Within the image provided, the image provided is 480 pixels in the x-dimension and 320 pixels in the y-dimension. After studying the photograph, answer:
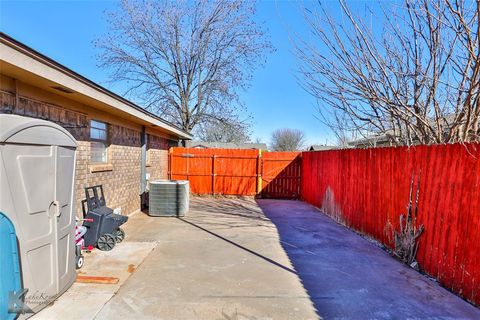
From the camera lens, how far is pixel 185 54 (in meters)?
19.9

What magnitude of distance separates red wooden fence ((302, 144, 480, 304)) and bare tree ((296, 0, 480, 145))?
20.6 inches

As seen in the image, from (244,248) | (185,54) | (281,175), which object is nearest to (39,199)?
(244,248)

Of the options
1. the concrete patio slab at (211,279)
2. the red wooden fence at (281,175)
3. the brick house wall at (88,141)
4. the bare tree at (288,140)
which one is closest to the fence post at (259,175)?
the red wooden fence at (281,175)

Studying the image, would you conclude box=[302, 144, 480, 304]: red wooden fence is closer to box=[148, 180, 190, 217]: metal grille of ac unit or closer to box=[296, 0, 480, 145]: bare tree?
box=[296, 0, 480, 145]: bare tree

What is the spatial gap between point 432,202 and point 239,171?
915 centimetres

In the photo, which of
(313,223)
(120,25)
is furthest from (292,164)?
(120,25)

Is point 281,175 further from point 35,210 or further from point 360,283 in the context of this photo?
point 35,210

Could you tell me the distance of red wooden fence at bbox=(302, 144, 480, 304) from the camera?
3.62 meters

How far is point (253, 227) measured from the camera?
7.37 metres

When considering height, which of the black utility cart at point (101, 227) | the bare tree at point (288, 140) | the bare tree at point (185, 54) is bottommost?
the black utility cart at point (101, 227)

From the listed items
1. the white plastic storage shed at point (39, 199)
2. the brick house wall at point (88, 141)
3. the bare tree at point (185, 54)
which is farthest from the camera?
the bare tree at point (185, 54)

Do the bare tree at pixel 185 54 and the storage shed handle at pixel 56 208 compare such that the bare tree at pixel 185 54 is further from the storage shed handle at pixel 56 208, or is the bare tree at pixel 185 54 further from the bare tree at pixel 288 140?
the bare tree at pixel 288 140

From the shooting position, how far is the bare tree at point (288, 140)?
154ft

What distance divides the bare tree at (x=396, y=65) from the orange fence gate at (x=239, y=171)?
25.4 feet
